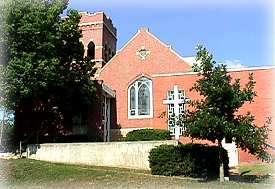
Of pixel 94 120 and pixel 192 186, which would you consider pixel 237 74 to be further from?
pixel 192 186

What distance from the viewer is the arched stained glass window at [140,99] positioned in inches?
1561

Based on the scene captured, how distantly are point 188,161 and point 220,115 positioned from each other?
10.4ft

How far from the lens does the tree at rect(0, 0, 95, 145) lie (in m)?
30.2

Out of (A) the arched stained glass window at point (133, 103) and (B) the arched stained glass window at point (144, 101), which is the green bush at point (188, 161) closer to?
(B) the arched stained glass window at point (144, 101)

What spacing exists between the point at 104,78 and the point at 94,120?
14.3 feet

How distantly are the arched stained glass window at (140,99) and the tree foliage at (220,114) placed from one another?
55.1 ft

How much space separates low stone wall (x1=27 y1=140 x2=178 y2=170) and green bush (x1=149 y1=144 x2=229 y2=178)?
8.01 feet

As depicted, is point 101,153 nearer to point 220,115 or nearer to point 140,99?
point 220,115

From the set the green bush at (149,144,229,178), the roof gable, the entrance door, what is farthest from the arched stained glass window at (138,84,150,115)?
the green bush at (149,144,229,178)

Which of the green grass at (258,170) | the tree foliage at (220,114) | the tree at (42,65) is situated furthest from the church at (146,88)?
the tree foliage at (220,114)

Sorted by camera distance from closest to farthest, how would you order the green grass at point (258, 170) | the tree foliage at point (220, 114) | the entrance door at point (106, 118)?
the tree foliage at point (220, 114) → the green grass at point (258, 170) → the entrance door at point (106, 118)

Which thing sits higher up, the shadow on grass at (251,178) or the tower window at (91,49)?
the tower window at (91,49)

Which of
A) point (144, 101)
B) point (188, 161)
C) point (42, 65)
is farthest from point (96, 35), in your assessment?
point (188, 161)

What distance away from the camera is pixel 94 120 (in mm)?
38906
